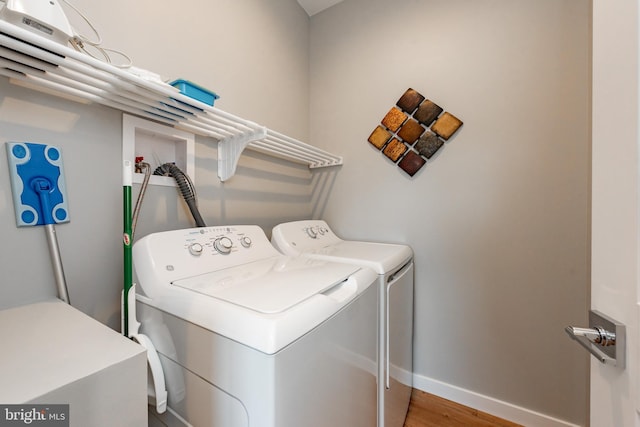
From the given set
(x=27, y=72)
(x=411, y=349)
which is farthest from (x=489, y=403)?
(x=27, y=72)

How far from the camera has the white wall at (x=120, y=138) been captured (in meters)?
0.74

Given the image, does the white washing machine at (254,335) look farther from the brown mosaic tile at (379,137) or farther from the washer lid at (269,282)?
the brown mosaic tile at (379,137)

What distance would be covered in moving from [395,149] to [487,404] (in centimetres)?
157

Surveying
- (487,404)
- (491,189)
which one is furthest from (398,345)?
(491,189)

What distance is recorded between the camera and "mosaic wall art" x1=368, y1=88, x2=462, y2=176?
4.99 feet

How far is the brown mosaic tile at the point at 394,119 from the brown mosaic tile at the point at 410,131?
0.12 ft

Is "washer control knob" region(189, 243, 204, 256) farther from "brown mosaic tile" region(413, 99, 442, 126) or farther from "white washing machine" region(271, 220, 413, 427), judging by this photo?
"brown mosaic tile" region(413, 99, 442, 126)

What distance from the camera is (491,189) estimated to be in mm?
1411

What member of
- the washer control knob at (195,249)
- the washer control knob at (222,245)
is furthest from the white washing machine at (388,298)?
the washer control knob at (195,249)

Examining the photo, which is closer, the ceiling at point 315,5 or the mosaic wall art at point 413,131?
the mosaic wall art at point 413,131

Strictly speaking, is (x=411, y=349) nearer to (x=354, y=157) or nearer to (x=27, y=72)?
(x=354, y=157)

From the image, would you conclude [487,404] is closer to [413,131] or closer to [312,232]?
[312,232]

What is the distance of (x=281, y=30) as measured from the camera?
1735 millimetres

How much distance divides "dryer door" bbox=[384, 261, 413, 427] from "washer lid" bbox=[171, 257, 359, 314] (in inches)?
12.5
